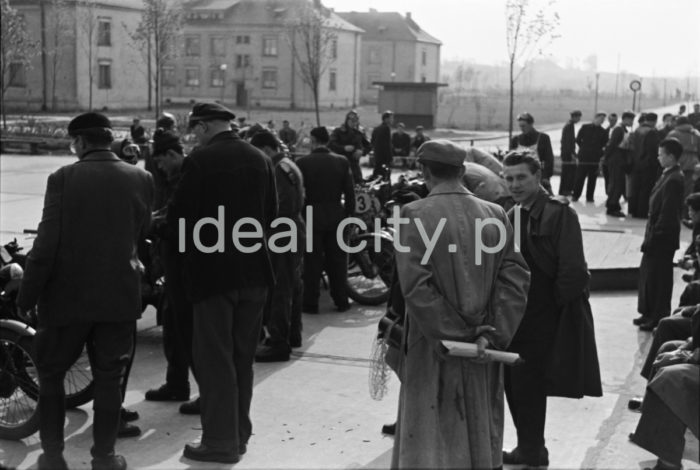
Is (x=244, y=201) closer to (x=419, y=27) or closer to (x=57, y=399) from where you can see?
(x=57, y=399)

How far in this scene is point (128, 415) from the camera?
640cm

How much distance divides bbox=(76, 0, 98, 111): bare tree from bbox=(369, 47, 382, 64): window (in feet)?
105

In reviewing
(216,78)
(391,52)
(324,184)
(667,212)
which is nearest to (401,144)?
(324,184)

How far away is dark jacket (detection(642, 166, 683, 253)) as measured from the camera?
8828 mm

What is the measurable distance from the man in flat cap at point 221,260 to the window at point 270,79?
230ft

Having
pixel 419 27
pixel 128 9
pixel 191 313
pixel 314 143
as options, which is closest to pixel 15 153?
pixel 314 143

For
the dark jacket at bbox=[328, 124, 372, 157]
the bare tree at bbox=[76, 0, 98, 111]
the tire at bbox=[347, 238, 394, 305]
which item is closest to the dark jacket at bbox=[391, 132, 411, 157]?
the dark jacket at bbox=[328, 124, 372, 157]

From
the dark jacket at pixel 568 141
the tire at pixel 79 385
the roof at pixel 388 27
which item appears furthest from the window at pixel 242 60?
the tire at pixel 79 385

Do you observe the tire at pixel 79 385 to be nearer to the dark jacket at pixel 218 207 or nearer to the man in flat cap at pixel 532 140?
the dark jacket at pixel 218 207

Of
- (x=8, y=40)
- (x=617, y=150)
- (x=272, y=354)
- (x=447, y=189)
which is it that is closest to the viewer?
(x=447, y=189)

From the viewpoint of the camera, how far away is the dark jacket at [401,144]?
2736 cm

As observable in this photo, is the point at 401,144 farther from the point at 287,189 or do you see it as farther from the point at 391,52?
the point at 391,52

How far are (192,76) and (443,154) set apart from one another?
7481 cm

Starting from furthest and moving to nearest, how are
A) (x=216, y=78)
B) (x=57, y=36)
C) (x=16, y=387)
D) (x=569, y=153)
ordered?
(x=216, y=78), (x=57, y=36), (x=569, y=153), (x=16, y=387)
